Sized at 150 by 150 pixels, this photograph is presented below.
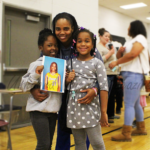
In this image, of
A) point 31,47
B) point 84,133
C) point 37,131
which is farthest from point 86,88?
point 31,47

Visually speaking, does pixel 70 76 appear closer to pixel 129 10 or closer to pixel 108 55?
pixel 108 55

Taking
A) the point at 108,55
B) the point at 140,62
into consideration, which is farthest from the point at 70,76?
the point at 108,55

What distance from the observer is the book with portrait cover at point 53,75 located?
1553mm

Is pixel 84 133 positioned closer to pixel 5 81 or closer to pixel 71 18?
pixel 71 18

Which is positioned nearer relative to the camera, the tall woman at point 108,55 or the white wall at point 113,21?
the tall woman at point 108,55

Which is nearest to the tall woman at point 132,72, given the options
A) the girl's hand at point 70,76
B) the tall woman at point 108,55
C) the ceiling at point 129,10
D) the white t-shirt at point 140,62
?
the white t-shirt at point 140,62

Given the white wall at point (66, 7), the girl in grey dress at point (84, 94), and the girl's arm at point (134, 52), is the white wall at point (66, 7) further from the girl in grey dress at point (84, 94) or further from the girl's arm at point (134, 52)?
the girl in grey dress at point (84, 94)

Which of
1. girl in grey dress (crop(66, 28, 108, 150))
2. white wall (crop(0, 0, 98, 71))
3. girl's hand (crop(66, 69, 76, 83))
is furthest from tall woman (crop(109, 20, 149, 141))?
white wall (crop(0, 0, 98, 71))

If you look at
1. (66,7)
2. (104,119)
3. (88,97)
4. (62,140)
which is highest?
(66,7)

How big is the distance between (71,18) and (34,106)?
2.31 feet

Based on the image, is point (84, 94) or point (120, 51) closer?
point (84, 94)

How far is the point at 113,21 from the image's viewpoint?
8117 millimetres

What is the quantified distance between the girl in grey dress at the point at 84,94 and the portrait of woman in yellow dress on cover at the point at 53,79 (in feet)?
0.25

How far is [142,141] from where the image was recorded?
3.01 m
